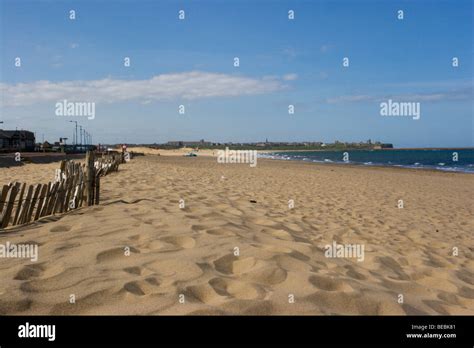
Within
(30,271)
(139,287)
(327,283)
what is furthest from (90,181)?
(327,283)

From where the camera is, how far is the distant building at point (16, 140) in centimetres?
6009

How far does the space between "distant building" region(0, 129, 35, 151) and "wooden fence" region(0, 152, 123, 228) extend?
55513 millimetres

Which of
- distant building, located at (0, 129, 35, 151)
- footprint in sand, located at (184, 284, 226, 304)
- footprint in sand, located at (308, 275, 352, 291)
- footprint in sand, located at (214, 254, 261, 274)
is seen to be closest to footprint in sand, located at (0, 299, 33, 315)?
footprint in sand, located at (184, 284, 226, 304)

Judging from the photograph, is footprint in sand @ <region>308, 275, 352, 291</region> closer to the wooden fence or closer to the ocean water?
the wooden fence

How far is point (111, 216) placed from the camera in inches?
239

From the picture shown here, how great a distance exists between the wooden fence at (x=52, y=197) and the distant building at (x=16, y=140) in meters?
55.5

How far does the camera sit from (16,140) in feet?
221

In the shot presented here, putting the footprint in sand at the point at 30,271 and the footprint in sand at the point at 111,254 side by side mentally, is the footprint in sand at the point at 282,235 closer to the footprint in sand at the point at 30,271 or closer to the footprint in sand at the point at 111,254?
the footprint in sand at the point at 111,254
